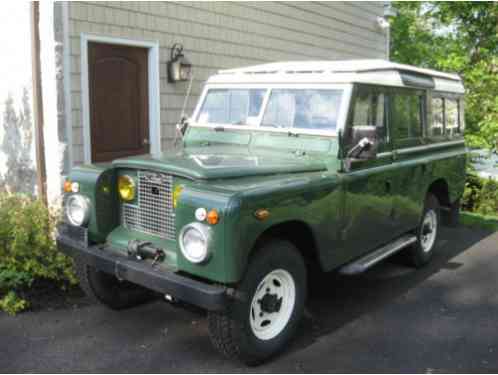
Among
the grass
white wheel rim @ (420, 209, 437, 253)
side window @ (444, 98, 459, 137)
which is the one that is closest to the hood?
white wheel rim @ (420, 209, 437, 253)

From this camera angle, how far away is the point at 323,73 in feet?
14.9

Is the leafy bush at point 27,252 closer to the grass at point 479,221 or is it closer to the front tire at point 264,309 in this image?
the front tire at point 264,309

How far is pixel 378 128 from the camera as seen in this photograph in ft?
15.7

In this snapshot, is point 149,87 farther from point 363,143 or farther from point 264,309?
point 264,309

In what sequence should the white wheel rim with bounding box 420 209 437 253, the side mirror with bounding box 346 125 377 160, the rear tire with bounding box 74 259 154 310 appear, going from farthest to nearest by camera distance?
1. the white wheel rim with bounding box 420 209 437 253
2. the rear tire with bounding box 74 259 154 310
3. the side mirror with bounding box 346 125 377 160

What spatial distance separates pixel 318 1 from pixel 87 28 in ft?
17.9

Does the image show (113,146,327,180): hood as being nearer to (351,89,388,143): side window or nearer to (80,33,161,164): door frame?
(351,89,388,143): side window

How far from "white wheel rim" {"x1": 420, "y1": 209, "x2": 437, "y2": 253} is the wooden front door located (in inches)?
145

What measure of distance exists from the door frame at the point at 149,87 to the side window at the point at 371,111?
133 inches

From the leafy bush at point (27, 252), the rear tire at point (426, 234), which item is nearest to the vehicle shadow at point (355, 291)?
the rear tire at point (426, 234)

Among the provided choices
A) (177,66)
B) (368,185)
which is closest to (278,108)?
(368,185)

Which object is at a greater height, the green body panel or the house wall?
the house wall

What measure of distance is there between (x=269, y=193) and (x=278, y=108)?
147cm

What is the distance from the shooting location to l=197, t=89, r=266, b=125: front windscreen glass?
478 cm
